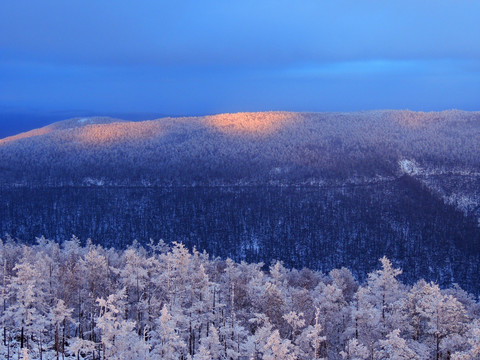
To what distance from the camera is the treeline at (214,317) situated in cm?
2745

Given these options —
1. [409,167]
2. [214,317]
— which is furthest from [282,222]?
[214,317]

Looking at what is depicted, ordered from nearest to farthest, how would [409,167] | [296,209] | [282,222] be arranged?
[282,222]
[296,209]
[409,167]

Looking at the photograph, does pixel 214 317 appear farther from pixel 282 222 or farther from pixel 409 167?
pixel 409 167

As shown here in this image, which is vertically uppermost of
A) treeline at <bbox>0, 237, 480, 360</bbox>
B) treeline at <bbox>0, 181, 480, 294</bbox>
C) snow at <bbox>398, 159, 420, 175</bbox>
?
snow at <bbox>398, 159, 420, 175</bbox>

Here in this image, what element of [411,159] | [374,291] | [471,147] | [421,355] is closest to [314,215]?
[411,159]

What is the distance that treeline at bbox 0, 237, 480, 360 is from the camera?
27453mm

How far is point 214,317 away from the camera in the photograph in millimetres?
39188

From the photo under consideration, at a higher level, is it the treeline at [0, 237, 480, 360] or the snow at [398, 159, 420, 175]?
the snow at [398, 159, 420, 175]

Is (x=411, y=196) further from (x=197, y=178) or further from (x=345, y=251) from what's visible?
(x=197, y=178)

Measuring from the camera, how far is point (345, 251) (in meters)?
125

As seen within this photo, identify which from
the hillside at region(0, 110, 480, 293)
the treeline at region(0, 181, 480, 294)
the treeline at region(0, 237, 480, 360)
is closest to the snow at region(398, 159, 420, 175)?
the hillside at region(0, 110, 480, 293)

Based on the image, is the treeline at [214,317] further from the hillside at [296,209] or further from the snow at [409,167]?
the snow at [409,167]

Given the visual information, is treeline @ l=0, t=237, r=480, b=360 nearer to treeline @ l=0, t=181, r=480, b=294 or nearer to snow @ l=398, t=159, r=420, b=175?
treeline @ l=0, t=181, r=480, b=294

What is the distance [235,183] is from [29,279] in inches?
5811
